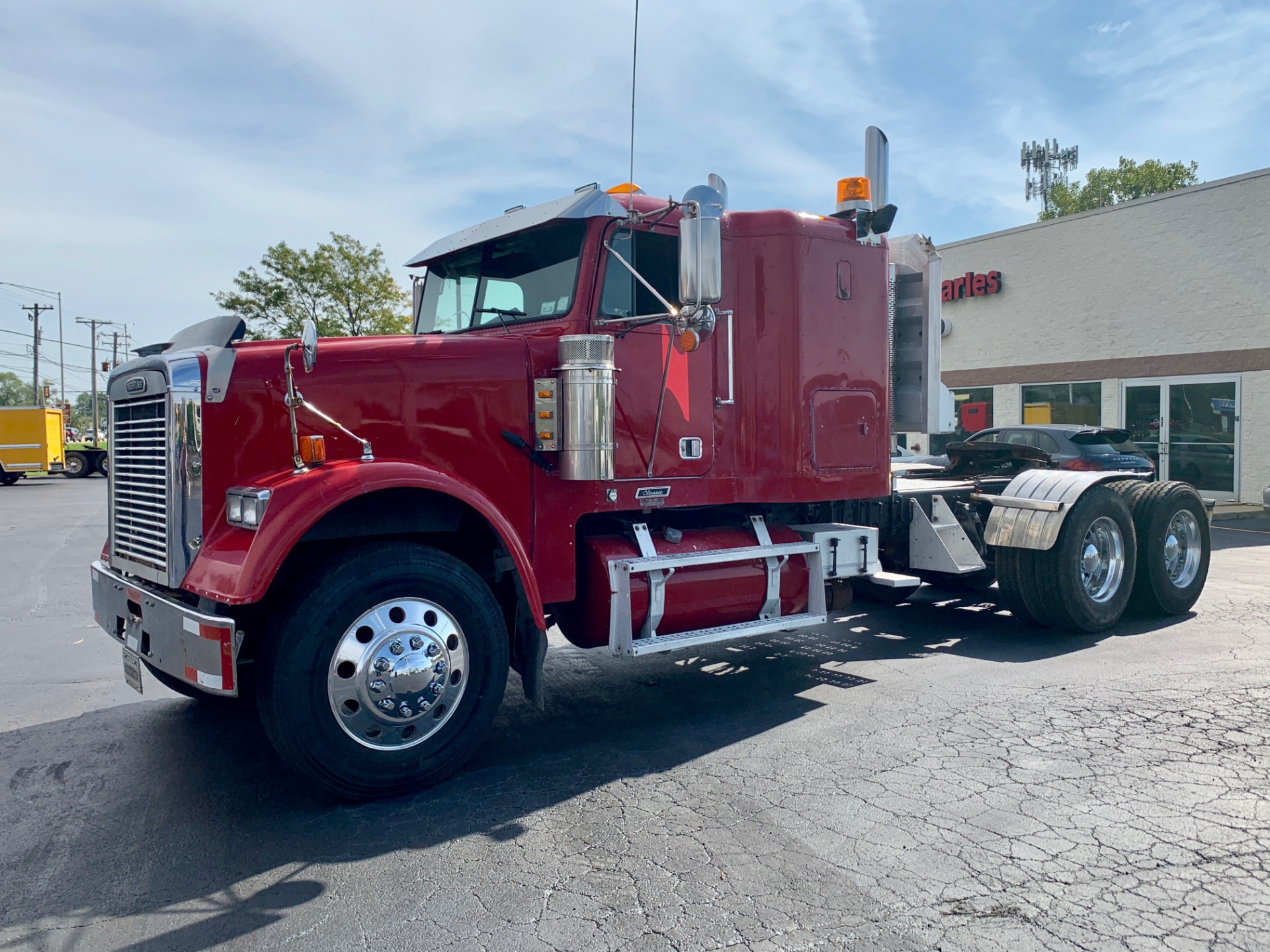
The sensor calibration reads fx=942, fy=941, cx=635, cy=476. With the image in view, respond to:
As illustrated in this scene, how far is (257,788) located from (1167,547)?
23.0 feet

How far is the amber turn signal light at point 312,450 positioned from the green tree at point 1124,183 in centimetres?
5026

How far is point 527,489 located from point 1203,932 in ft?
10.7

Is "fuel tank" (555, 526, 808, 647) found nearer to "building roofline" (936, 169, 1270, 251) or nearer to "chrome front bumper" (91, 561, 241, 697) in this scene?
"chrome front bumper" (91, 561, 241, 697)

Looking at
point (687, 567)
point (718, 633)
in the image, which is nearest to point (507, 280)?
point (687, 567)

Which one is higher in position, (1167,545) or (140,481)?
(140,481)

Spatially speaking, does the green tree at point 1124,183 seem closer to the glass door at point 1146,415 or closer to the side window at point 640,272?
the glass door at point 1146,415

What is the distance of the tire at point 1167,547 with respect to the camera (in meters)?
7.50

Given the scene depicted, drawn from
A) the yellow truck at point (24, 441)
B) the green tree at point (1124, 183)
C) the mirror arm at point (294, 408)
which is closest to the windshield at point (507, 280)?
the mirror arm at point (294, 408)

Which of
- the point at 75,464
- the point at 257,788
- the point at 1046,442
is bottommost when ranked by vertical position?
the point at 257,788

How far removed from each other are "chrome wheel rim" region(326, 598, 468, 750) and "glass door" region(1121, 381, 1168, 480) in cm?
1737

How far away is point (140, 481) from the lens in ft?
14.4

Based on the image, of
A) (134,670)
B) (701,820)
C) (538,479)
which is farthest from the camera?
(538,479)

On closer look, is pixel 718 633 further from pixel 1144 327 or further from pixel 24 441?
pixel 24 441

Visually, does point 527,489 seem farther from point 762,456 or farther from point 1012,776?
point 1012,776
